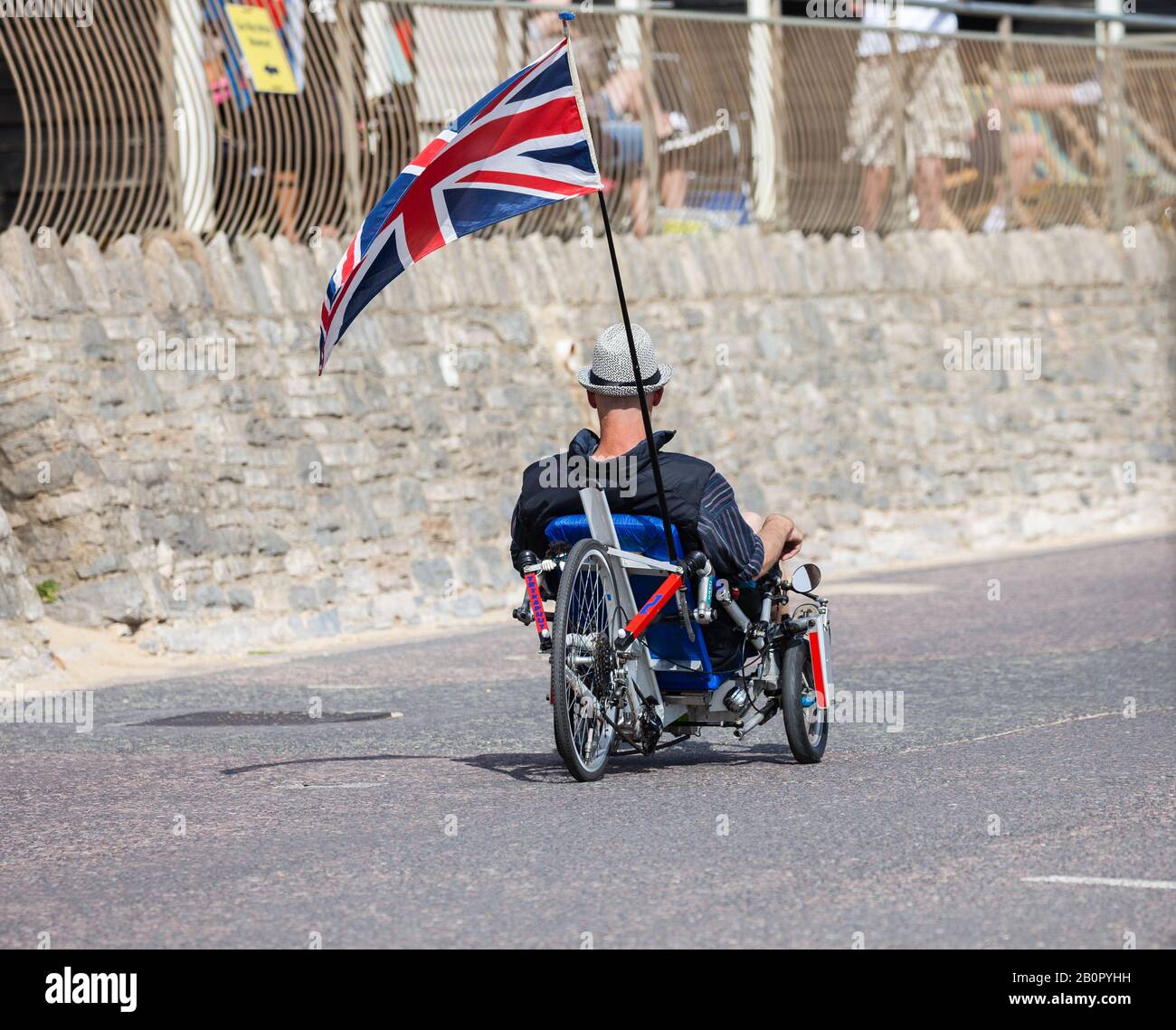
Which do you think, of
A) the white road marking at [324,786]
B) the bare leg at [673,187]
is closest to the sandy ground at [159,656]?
the white road marking at [324,786]

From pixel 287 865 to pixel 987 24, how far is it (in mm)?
25012

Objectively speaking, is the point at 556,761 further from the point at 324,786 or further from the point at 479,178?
the point at 479,178

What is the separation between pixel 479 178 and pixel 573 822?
257 cm

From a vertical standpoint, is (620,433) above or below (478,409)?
above

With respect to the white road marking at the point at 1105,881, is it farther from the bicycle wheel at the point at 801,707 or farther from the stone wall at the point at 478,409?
the stone wall at the point at 478,409

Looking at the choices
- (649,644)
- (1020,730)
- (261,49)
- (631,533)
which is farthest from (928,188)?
(631,533)

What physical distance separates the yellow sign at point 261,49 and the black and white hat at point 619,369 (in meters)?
7.46

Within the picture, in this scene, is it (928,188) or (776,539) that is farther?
(928,188)

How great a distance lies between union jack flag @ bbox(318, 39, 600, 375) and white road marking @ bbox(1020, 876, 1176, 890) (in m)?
3.34

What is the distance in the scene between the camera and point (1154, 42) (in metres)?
22.4

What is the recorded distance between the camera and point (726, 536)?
7.64 metres

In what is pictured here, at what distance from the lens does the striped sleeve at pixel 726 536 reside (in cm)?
761

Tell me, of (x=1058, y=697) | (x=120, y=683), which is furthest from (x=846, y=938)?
(x=120, y=683)
